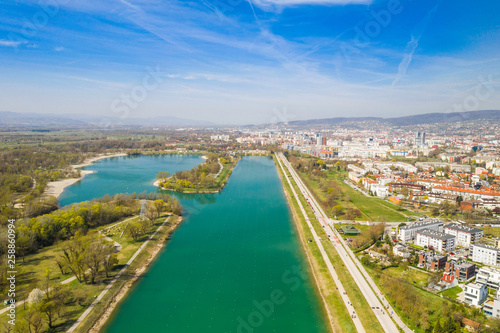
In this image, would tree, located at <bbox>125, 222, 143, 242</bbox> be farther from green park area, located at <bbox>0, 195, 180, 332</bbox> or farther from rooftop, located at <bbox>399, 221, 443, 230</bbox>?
rooftop, located at <bbox>399, 221, 443, 230</bbox>

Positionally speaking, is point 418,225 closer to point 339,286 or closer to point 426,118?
point 339,286

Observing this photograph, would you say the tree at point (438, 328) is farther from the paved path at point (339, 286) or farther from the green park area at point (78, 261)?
the green park area at point (78, 261)

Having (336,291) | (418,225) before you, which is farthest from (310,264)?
(418,225)

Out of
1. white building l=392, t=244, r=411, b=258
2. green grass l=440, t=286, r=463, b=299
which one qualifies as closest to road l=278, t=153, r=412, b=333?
white building l=392, t=244, r=411, b=258

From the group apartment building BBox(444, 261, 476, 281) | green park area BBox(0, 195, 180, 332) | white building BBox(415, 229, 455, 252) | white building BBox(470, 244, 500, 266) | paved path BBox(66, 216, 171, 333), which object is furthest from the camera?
white building BBox(415, 229, 455, 252)

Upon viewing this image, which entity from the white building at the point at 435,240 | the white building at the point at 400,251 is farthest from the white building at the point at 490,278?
the white building at the point at 435,240

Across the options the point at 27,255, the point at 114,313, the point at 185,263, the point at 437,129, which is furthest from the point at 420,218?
the point at 437,129
